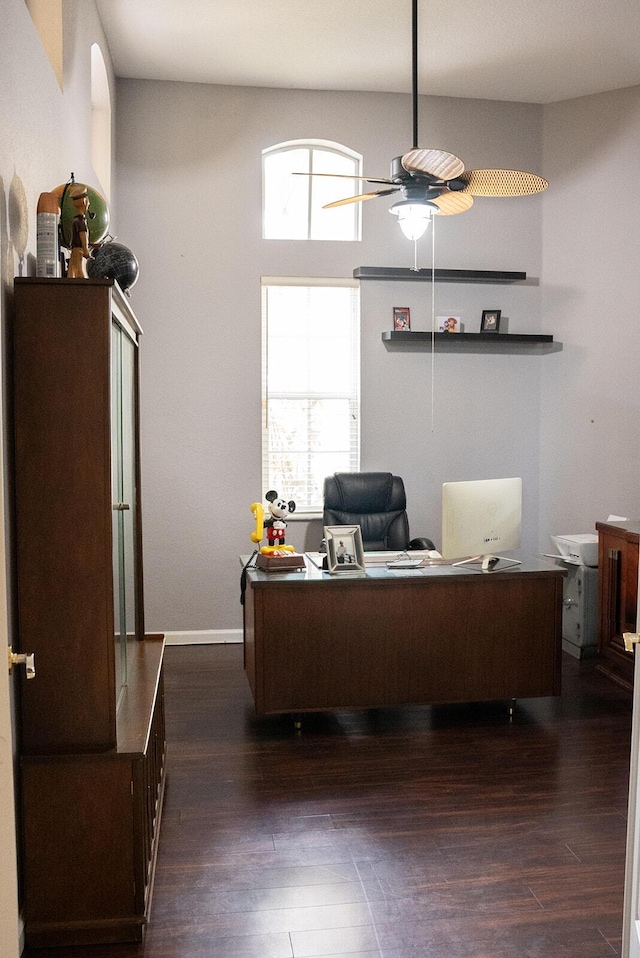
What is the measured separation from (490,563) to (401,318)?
7.28ft

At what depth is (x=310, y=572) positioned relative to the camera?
4.23 m

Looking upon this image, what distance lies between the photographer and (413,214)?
3900mm

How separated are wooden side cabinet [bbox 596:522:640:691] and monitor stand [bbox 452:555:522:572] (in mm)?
840

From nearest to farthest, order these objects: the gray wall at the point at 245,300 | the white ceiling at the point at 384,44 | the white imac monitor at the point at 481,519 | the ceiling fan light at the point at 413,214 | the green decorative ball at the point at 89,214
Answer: the green decorative ball at the point at 89,214, the ceiling fan light at the point at 413,214, the white imac monitor at the point at 481,519, the white ceiling at the point at 384,44, the gray wall at the point at 245,300

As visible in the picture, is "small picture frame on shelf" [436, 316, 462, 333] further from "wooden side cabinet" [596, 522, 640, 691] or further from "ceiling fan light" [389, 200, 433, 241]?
"ceiling fan light" [389, 200, 433, 241]

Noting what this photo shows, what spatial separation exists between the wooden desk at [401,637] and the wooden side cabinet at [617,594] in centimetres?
81

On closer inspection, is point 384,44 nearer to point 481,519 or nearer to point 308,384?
point 308,384

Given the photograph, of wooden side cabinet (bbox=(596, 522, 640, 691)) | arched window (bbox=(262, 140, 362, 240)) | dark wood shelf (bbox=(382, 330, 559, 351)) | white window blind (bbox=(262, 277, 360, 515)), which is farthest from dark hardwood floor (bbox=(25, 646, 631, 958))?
arched window (bbox=(262, 140, 362, 240))

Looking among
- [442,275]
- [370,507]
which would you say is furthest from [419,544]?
[442,275]

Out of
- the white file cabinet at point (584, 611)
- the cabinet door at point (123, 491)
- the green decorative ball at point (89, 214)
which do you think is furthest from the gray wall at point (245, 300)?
the green decorative ball at point (89, 214)

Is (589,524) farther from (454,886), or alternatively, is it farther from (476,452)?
(454,886)

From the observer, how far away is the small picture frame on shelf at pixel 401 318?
19.4ft

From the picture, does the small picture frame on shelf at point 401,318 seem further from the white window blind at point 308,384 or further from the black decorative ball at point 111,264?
the black decorative ball at point 111,264

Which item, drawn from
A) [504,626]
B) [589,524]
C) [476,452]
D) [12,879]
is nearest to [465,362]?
[476,452]
